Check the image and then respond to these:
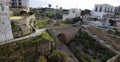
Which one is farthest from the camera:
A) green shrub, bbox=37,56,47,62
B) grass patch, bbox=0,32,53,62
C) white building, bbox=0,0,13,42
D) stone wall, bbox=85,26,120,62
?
stone wall, bbox=85,26,120,62

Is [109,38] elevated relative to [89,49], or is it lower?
elevated

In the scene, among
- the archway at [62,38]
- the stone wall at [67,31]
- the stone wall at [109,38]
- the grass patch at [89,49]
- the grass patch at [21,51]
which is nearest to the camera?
the grass patch at [21,51]

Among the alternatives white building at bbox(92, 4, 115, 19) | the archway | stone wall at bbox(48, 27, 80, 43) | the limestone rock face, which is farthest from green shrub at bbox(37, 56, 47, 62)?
white building at bbox(92, 4, 115, 19)

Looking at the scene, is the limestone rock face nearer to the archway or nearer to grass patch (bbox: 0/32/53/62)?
grass patch (bbox: 0/32/53/62)

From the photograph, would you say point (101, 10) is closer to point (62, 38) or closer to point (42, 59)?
point (62, 38)

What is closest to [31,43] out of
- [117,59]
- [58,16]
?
[117,59]

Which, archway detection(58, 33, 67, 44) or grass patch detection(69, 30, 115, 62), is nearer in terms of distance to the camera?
grass patch detection(69, 30, 115, 62)

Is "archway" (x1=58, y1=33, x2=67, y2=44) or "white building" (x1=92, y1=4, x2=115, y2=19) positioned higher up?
"white building" (x1=92, y1=4, x2=115, y2=19)

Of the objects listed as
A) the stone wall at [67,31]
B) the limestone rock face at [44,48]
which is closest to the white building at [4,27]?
the limestone rock face at [44,48]

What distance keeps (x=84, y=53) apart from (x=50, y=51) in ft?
17.7

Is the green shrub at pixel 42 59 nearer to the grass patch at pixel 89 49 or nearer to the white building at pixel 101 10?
the grass patch at pixel 89 49

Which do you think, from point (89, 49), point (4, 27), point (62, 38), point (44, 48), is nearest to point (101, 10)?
point (62, 38)

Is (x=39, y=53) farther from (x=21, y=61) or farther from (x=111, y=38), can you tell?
(x=111, y=38)

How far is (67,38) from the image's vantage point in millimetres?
24516
